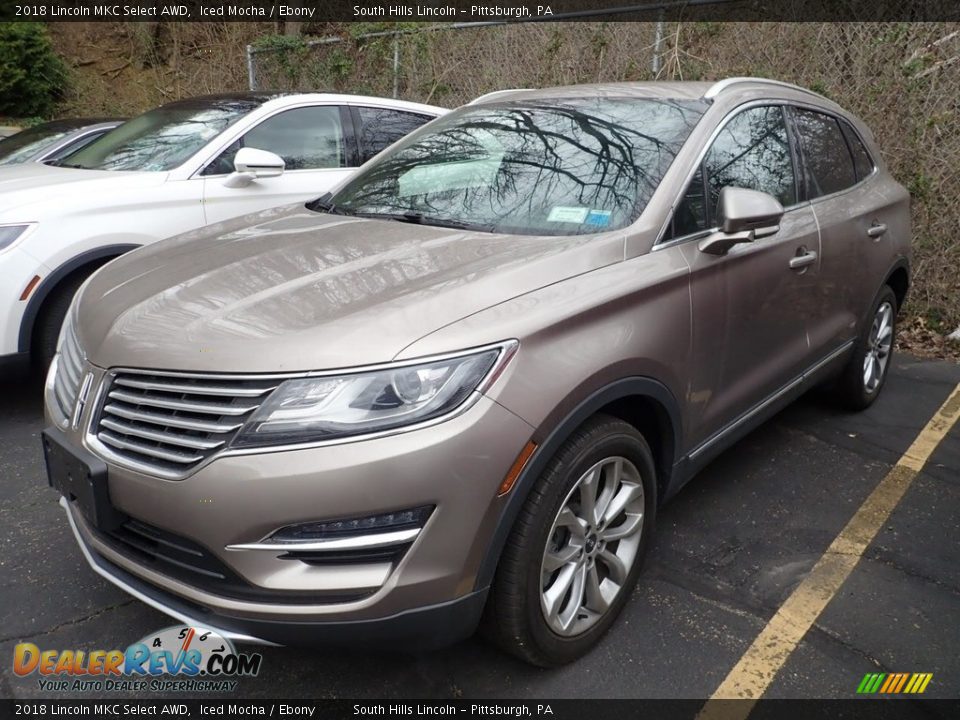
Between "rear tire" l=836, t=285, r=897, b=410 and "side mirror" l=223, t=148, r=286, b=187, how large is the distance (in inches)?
129

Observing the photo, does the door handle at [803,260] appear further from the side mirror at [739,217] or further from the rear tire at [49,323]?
the rear tire at [49,323]

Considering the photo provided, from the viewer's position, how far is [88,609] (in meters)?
2.62

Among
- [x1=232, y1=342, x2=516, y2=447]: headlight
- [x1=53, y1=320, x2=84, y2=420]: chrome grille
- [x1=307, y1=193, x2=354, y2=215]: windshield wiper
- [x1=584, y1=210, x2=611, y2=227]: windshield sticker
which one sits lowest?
[x1=53, y1=320, x2=84, y2=420]: chrome grille

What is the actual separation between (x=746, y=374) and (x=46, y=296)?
3368mm

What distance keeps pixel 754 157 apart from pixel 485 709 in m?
2.34

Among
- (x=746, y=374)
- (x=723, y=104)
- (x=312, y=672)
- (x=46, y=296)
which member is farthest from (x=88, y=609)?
(x=723, y=104)

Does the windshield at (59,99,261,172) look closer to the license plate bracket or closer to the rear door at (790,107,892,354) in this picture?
the license plate bracket

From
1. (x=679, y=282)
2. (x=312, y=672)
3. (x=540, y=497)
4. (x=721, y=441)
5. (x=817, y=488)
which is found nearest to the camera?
(x=540, y=497)

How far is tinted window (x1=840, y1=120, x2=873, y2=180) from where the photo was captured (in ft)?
13.3

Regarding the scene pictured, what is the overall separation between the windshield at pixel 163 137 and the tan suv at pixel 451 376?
1.89m

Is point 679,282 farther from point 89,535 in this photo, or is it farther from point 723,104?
point 89,535

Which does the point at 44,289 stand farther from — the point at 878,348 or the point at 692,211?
the point at 878,348

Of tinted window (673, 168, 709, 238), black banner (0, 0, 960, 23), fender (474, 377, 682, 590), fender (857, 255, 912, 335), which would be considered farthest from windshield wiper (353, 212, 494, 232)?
black banner (0, 0, 960, 23)

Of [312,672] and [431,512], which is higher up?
[431,512]
